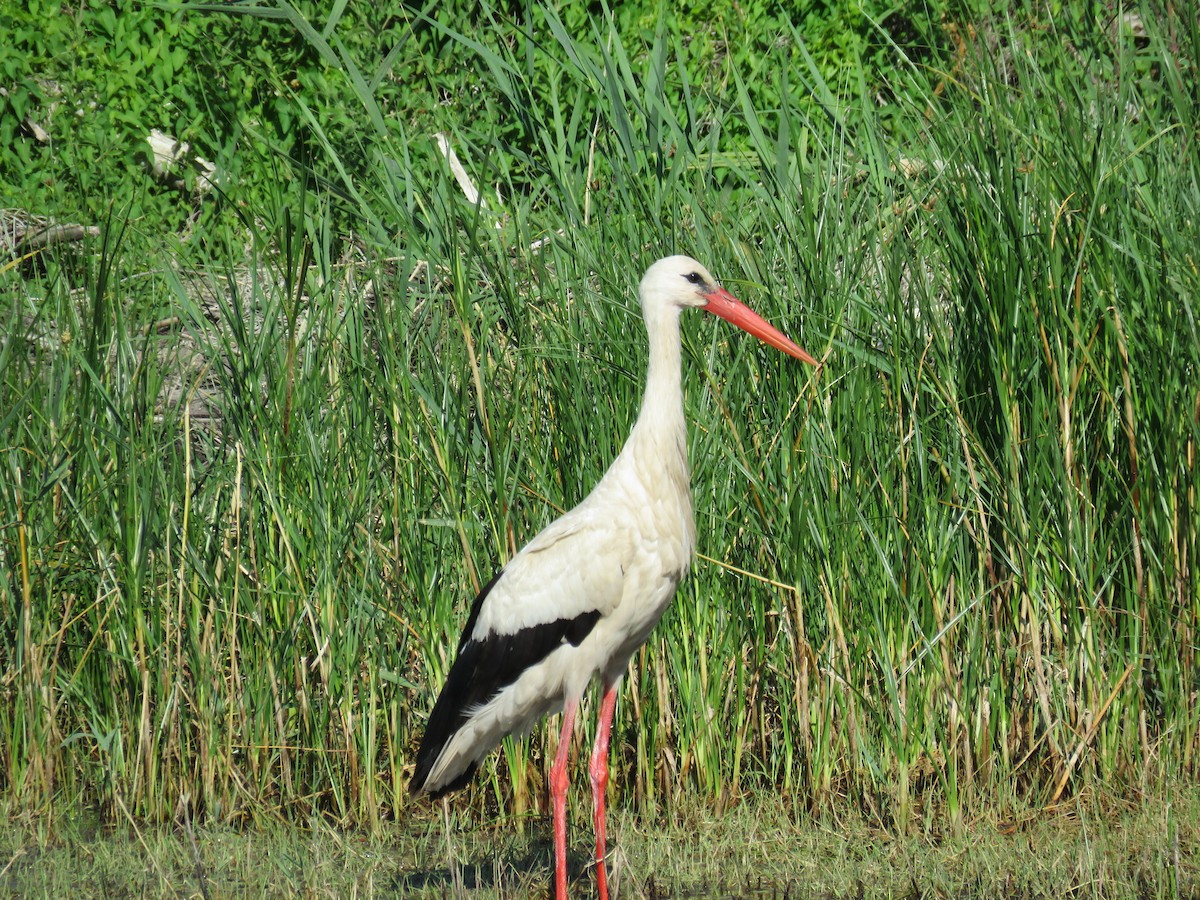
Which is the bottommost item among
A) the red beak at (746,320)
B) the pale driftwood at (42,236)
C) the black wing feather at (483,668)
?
the black wing feather at (483,668)

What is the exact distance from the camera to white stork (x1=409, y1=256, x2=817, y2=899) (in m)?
3.90

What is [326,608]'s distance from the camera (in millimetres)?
4320

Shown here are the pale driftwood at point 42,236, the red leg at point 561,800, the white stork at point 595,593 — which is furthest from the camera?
the pale driftwood at point 42,236

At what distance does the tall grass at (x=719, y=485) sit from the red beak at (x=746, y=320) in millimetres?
193

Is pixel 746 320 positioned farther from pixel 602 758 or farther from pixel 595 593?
pixel 602 758

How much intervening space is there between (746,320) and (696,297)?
0.17 m

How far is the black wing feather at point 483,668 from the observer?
13.2 feet

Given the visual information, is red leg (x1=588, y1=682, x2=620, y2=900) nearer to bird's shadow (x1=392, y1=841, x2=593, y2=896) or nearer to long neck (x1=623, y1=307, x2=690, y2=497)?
bird's shadow (x1=392, y1=841, x2=593, y2=896)

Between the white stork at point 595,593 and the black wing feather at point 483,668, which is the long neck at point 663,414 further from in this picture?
the black wing feather at point 483,668

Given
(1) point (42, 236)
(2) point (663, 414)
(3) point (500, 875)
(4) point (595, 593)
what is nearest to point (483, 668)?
(4) point (595, 593)

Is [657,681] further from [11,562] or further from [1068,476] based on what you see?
[11,562]

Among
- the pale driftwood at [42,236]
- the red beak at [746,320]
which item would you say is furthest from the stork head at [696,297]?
the pale driftwood at [42,236]

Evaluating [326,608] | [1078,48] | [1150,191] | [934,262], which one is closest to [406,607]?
[326,608]

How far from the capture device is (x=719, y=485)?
4418mm
